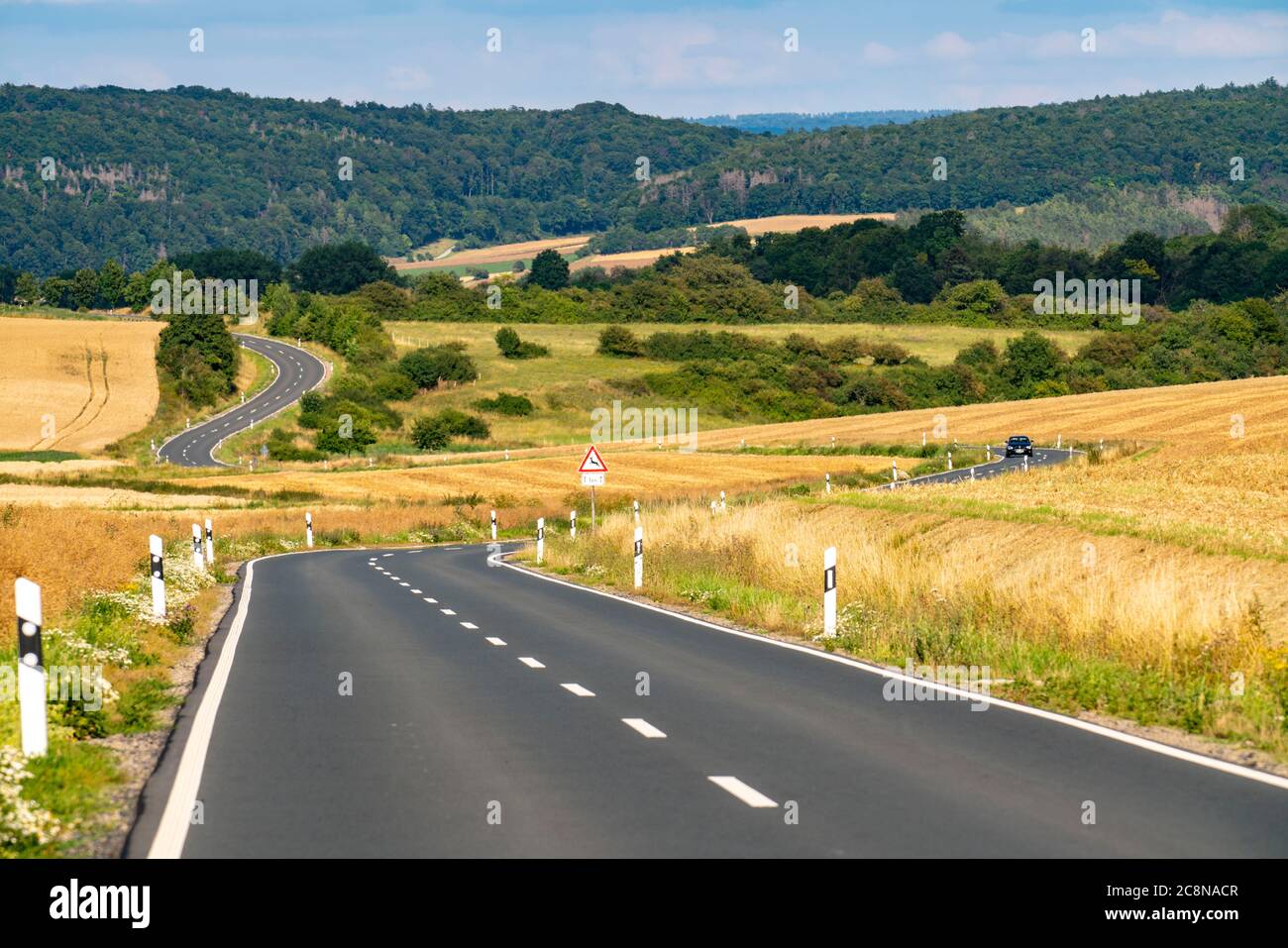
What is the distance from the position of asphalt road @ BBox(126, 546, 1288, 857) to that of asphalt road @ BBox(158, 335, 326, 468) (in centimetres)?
7438

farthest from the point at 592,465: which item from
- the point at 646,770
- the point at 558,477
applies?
the point at 558,477

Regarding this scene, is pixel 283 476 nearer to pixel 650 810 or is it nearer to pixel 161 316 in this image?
pixel 650 810

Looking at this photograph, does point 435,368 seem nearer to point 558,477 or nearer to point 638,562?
point 558,477

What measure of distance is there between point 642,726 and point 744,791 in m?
2.61

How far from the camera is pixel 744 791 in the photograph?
9.20 metres

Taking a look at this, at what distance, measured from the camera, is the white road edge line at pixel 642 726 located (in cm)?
1138

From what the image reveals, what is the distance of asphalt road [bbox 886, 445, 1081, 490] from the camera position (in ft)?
194

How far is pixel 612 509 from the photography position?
55.1m

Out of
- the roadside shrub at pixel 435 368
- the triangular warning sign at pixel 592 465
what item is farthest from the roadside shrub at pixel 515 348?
the triangular warning sign at pixel 592 465

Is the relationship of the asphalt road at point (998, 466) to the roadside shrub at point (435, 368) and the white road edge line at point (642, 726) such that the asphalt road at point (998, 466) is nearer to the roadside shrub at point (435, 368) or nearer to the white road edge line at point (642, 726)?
the white road edge line at point (642, 726)

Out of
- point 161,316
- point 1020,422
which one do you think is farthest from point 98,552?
point 161,316

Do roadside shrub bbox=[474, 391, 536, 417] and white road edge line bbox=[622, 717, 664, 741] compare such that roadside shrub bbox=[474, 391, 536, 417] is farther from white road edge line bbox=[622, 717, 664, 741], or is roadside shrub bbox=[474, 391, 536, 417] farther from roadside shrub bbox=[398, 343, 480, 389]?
white road edge line bbox=[622, 717, 664, 741]
